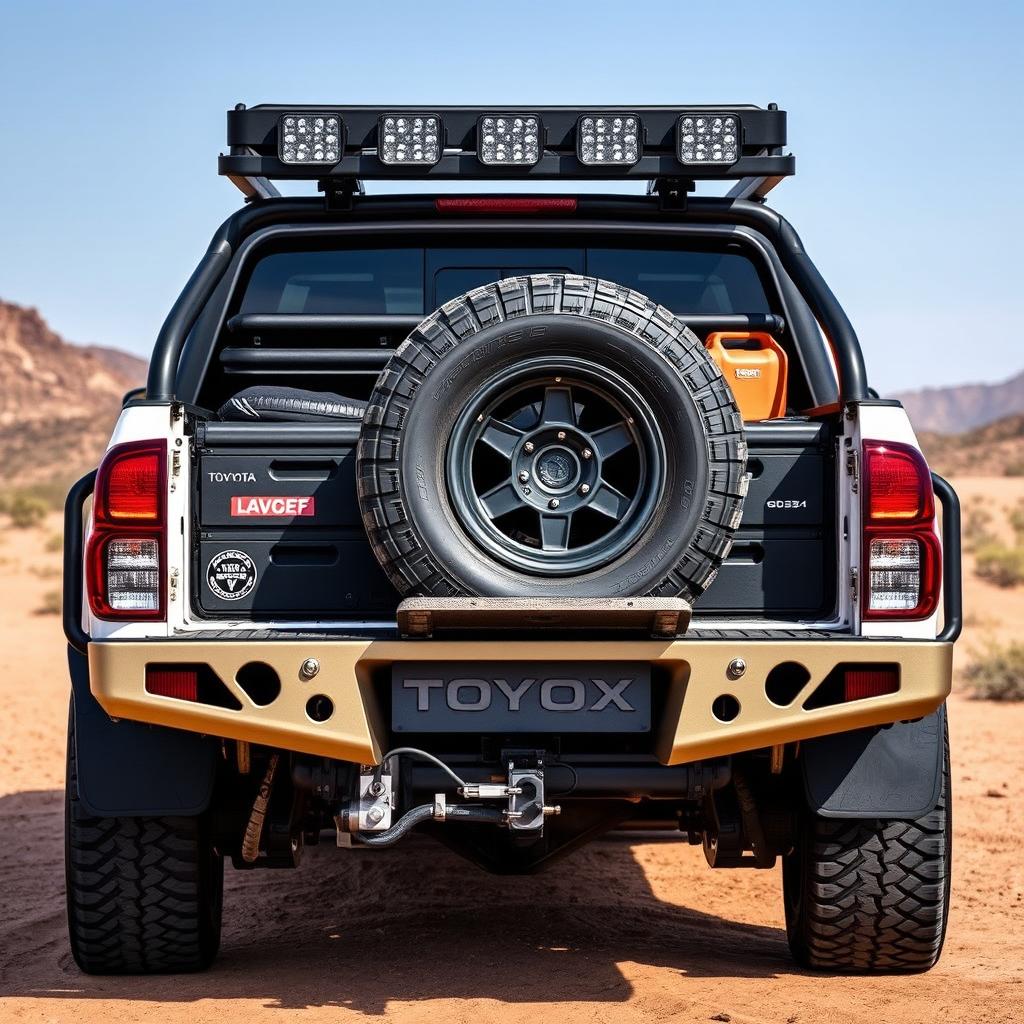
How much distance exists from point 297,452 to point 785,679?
1490 millimetres

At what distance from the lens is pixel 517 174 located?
4488 mm

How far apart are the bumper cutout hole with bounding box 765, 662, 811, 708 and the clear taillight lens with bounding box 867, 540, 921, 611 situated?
26cm

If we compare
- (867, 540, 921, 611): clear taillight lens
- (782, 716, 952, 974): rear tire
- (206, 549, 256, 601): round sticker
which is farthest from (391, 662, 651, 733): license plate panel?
(782, 716, 952, 974): rear tire

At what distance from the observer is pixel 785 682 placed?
166 inches

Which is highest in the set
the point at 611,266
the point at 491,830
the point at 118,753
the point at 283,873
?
the point at 611,266

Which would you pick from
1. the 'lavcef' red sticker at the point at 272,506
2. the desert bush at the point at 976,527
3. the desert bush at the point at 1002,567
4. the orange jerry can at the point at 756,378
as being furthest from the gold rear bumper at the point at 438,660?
the desert bush at the point at 976,527

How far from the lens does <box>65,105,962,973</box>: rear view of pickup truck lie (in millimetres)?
3754

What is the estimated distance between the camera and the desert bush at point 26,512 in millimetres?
27750

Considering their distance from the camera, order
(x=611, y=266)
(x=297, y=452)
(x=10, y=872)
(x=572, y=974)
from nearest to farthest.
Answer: (x=297, y=452)
(x=572, y=974)
(x=611, y=266)
(x=10, y=872)

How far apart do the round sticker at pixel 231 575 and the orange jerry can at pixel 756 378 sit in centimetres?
166

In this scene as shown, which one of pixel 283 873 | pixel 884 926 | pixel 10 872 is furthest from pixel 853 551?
pixel 10 872

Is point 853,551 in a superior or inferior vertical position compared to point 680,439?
inferior

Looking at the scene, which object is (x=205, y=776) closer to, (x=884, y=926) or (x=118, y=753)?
(x=118, y=753)

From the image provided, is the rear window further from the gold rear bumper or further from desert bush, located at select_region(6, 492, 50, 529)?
desert bush, located at select_region(6, 492, 50, 529)
